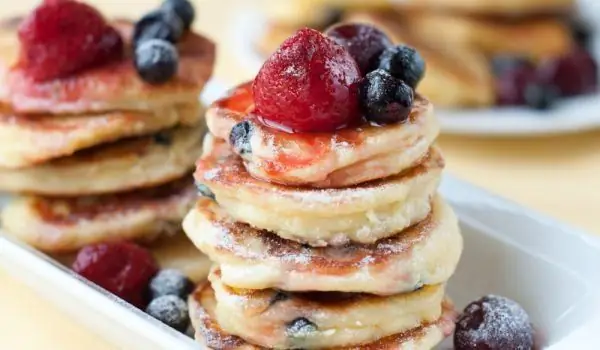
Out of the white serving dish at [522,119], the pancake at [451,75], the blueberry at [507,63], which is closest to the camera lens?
the white serving dish at [522,119]

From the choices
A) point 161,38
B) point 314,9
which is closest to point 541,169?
point 314,9

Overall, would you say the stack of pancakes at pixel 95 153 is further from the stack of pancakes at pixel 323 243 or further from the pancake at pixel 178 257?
the stack of pancakes at pixel 323 243

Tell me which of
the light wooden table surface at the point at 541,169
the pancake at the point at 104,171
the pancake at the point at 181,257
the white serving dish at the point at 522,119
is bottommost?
the light wooden table surface at the point at 541,169

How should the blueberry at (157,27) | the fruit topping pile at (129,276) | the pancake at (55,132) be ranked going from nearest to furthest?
the fruit topping pile at (129,276) < the pancake at (55,132) < the blueberry at (157,27)

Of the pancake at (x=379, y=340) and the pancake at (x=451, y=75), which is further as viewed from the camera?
the pancake at (x=451, y=75)

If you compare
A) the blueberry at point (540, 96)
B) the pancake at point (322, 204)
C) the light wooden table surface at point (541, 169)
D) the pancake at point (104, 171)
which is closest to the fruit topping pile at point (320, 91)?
the pancake at point (322, 204)

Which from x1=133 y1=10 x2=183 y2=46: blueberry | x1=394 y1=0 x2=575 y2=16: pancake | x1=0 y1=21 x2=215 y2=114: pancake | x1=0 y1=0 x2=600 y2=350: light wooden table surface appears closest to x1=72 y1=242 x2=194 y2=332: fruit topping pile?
x1=0 y1=21 x2=215 y2=114: pancake

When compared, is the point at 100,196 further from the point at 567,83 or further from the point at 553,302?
the point at 567,83

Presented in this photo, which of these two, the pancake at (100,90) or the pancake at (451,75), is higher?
the pancake at (100,90)
